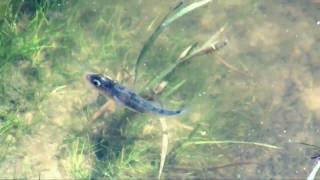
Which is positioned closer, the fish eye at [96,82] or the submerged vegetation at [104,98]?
the fish eye at [96,82]

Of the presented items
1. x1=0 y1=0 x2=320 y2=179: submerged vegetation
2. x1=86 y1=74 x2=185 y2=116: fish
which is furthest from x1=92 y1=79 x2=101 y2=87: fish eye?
x1=0 y1=0 x2=320 y2=179: submerged vegetation

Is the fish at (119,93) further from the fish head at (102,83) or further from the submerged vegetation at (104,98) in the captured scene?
the submerged vegetation at (104,98)

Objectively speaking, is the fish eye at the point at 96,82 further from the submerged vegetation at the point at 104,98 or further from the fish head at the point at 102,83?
the submerged vegetation at the point at 104,98

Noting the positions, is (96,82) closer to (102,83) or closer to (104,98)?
(102,83)

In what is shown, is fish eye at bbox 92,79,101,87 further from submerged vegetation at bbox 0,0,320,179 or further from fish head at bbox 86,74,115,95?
submerged vegetation at bbox 0,0,320,179

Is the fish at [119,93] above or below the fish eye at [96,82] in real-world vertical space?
below

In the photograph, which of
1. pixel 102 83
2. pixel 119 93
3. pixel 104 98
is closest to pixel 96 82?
pixel 102 83

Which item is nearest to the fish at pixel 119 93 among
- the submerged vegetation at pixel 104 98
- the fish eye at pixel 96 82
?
the fish eye at pixel 96 82

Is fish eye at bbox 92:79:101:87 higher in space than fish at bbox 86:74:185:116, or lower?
higher

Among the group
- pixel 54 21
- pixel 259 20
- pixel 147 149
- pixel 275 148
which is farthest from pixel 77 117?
pixel 259 20
